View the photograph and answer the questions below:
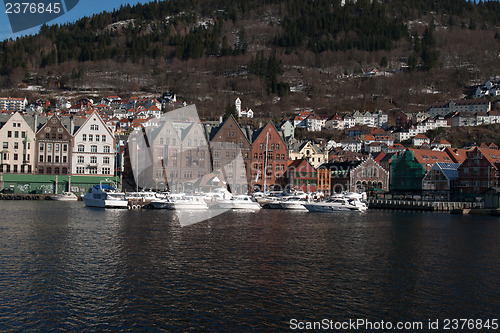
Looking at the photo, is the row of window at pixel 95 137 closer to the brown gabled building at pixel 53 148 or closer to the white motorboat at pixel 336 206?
the brown gabled building at pixel 53 148

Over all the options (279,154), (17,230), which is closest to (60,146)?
(279,154)

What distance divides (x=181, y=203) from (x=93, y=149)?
109 ft

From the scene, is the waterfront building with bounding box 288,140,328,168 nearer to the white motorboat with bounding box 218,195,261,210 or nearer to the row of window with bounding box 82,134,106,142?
the row of window with bounding box 82,134,106,142

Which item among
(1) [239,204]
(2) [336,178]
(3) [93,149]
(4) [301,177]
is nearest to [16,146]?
(3) [93,149]

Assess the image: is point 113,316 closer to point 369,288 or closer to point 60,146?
point 369,288

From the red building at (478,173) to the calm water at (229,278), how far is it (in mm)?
54571

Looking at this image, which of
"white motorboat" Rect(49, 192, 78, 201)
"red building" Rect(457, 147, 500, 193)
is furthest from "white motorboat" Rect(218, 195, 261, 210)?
"red building" Rect(457, 147, 500, 193)

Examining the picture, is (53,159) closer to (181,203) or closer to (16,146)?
(16,146)

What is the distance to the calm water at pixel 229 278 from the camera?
1905 cm

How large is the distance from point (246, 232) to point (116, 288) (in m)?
21.1

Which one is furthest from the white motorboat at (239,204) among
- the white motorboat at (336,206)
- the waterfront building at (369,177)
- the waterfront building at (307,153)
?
the waterfront building at (307,153)

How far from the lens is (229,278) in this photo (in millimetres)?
24641

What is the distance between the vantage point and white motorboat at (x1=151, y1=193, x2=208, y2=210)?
67.4 metres

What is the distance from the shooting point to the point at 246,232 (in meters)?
42.8
